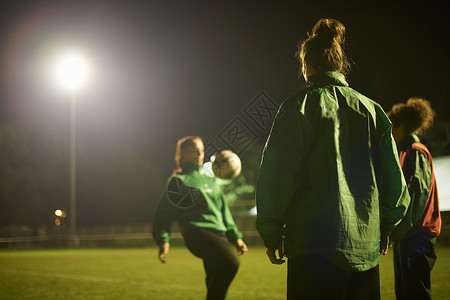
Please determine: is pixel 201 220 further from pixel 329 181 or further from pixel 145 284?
pixel 145 284

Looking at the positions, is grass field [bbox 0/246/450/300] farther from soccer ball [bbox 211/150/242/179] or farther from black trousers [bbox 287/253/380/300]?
black trousers [bbox 287/253/380/300]

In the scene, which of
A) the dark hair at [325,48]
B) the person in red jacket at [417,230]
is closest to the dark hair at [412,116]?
the person in red jacket at [417,230]

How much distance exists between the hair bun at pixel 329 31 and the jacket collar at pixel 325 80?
8.2 inches

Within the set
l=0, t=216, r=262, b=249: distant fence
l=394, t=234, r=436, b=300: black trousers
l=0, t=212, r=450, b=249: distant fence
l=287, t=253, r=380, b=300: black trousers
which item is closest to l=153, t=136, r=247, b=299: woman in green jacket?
l=394, t=234, r=436, b=300: black trousers

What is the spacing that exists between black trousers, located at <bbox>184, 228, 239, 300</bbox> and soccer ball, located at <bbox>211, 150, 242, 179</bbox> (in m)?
1.69

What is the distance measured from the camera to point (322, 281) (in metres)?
2.49

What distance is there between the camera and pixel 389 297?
7375 mm

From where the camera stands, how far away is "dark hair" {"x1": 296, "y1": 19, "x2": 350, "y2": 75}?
9.48 ft

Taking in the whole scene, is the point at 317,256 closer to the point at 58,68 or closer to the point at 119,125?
the point at 58,68

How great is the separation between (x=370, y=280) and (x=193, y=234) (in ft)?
8.98

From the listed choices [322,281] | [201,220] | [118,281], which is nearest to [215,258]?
[201,220]

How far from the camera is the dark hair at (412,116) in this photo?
486 centimetres

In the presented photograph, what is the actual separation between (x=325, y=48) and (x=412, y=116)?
7.58ft

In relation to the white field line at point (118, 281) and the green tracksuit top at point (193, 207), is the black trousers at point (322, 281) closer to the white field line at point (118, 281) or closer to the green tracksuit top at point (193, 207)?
the green tracksuit top at point (193, 207)
